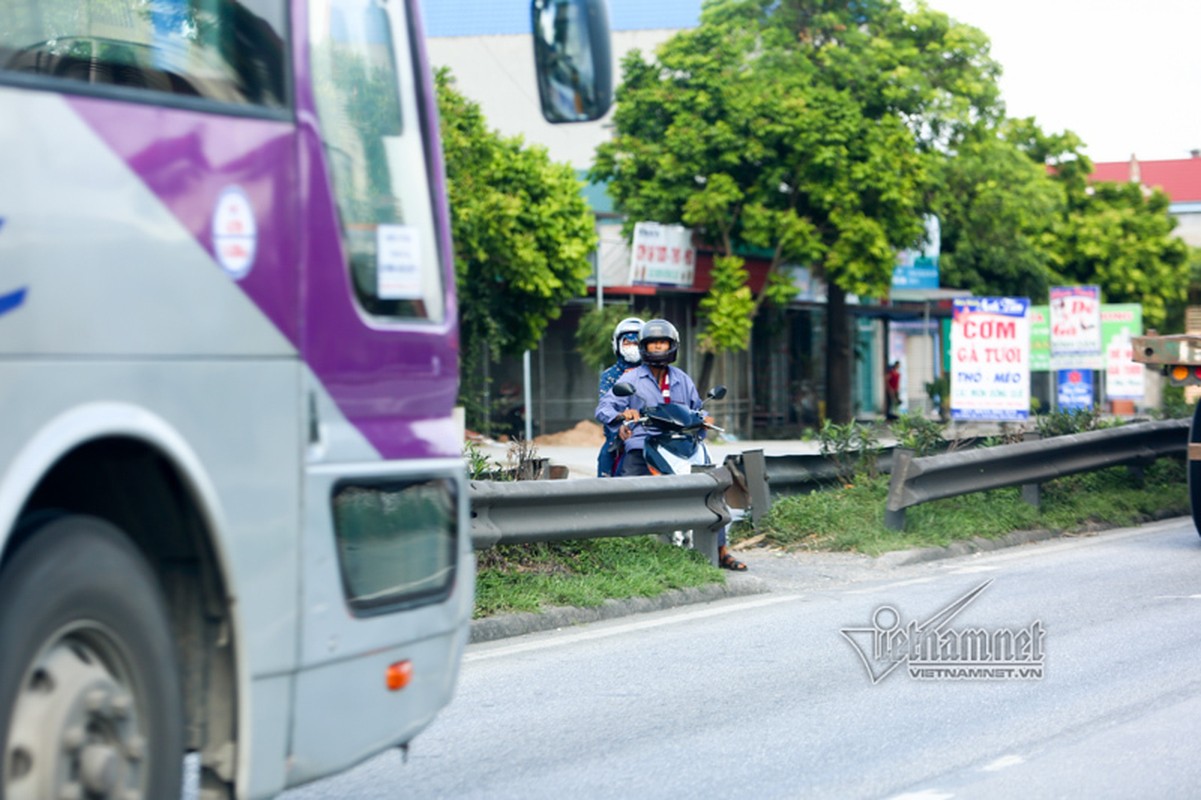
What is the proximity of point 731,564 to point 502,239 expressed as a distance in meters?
25.1

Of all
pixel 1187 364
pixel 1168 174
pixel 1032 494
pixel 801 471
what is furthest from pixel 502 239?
pixel 1168 174

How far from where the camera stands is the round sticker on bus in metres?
3.91

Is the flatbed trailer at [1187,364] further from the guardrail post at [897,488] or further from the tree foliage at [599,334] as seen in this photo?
the tree foliage at [599,334]

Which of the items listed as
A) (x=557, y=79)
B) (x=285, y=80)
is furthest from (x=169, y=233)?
(x=557, y=79)

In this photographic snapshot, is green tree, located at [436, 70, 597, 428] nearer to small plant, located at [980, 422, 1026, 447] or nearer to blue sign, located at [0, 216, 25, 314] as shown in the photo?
small plant, located at [980, 422, 1026, 447]

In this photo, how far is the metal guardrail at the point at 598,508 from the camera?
9.78 m

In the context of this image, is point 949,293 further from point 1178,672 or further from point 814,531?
point 1178,672

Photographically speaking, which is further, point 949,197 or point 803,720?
point 949,197

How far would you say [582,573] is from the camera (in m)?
11.1

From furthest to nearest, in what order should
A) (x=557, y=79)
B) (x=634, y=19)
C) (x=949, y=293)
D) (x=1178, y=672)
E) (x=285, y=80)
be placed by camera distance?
(x=634, y=19) < (x=949, y=293) < (x=1178, y=672) < (x=557, y=79) < (x=285, y=80)

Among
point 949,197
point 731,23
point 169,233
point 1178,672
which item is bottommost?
point 1178,672

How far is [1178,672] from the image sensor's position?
26.9 ft

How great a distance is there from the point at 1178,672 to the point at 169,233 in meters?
6.06

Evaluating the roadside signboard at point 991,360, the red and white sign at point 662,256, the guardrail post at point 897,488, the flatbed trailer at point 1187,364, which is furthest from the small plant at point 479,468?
the red and white sign at point 662,256
